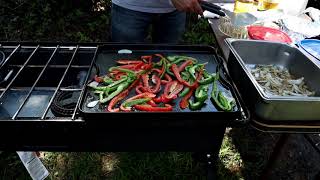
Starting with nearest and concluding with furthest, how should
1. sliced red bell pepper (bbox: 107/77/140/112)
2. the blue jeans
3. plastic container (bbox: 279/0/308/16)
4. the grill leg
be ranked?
sliced red bell pepper (bbox: 107/77/140/112), the grill leg, the blue jeans, plastic container (bbox: 279/0/308/16)

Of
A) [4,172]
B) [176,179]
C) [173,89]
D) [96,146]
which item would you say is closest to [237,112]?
[173,89]

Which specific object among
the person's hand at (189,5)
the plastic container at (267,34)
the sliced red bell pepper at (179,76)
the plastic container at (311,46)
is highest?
the person's hand at (189,5)

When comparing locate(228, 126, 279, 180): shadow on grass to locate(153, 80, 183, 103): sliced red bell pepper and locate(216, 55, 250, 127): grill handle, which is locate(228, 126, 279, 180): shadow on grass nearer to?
locate(216, 55, 250, 127): grill handle

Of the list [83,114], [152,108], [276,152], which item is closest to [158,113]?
[152,108]

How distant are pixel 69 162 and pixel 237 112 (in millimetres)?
2524

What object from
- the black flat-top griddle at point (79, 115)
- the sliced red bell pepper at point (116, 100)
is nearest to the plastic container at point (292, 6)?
the black flat-top griddle at point (79, 115)

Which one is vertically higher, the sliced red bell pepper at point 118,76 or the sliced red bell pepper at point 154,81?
the sliced red bell pepper at point 118,76

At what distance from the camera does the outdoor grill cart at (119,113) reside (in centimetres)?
188

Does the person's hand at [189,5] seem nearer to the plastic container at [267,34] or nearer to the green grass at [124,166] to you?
the plastic container at [267,34]

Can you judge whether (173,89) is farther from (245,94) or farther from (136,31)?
(136,31)

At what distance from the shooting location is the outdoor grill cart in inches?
74.0

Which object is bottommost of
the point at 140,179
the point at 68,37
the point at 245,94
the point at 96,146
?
the point at 140,179

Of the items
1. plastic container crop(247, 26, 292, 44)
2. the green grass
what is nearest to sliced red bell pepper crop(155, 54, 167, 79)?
plastic container crop(247, 26, 292, 44)

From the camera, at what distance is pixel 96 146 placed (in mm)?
2115
